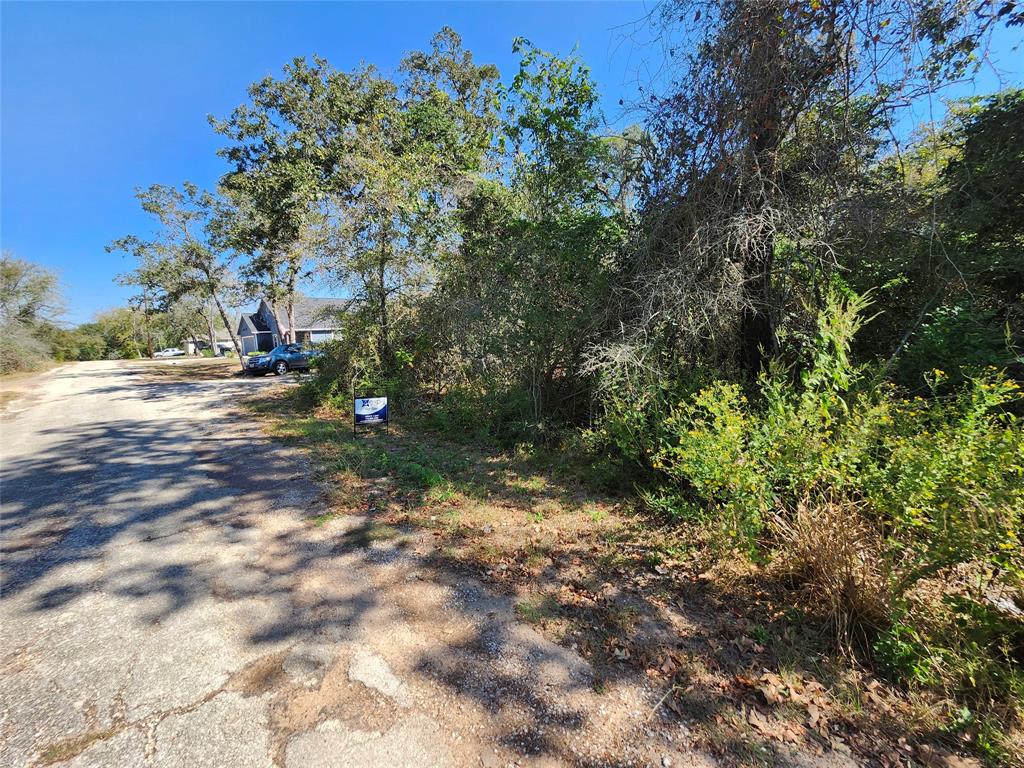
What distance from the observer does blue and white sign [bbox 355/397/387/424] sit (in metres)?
5.95

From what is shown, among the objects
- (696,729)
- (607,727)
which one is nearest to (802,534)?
(696,729)

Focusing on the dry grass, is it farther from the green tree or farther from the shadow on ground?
the green tree

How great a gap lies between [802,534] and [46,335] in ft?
144

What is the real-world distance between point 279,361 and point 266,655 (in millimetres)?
19183

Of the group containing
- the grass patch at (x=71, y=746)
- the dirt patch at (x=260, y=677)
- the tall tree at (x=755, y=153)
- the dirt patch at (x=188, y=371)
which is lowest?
the dirt patch at (x=260, y=677)

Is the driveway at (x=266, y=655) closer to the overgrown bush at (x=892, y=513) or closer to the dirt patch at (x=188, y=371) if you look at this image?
the overgrown bush at (x=892, y=513)

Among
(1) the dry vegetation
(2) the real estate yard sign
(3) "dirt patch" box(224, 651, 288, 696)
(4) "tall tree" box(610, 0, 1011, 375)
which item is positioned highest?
(4) "tall tree" box(610, 0, 1011, 375)

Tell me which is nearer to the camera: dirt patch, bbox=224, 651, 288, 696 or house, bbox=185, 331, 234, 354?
dirt patch, bbox=224, 651, 288, 696

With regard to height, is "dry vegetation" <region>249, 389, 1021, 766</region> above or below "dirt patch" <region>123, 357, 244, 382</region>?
below

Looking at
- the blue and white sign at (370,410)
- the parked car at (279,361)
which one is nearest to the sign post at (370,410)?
the blue and white sign at (370,410)

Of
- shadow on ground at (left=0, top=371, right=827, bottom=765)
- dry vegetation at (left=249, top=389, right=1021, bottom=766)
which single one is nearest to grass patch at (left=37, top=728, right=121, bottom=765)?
shadow on ground at (left=0, top=371, right=827, bottom=765)

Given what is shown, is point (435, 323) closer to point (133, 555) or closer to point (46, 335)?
point (133, 555)

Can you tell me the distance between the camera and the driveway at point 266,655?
5.70 feet

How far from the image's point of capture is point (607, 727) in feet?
6.04
